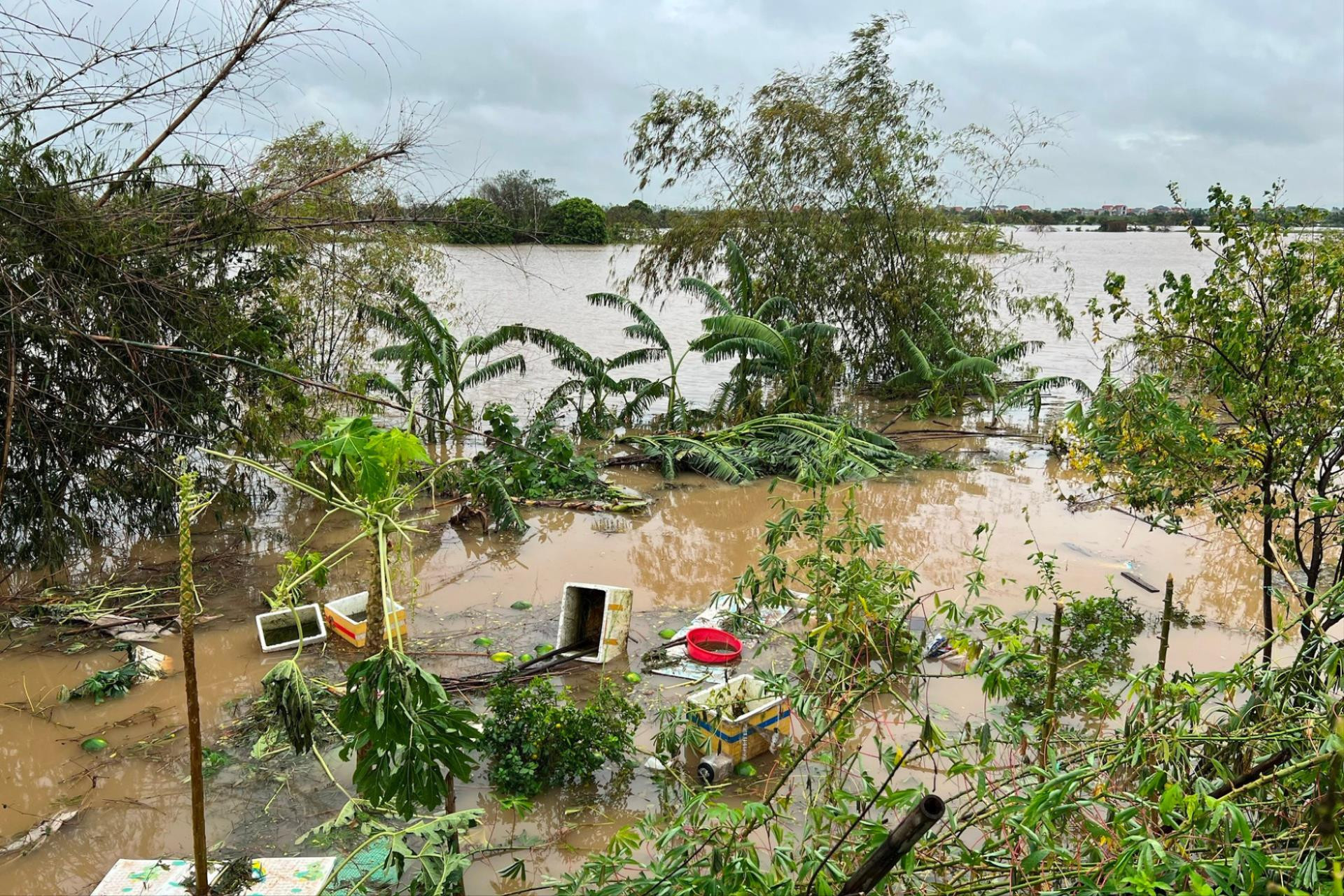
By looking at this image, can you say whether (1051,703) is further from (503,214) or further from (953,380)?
(953,380)

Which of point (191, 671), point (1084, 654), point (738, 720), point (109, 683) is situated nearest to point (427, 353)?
point (109, 683)

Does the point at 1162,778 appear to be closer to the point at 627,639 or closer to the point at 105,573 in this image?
the point at 627,639

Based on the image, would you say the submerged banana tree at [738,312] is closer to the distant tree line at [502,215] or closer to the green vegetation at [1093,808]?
the distant tree line at [502,215]

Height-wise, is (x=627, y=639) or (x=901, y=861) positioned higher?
(x=901, y=861)

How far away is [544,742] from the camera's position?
4395 mm

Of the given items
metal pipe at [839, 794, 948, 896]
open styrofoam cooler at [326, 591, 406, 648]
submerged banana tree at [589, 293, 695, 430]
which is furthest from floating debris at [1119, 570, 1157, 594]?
metal pipe at [839, 794, 948, 896]

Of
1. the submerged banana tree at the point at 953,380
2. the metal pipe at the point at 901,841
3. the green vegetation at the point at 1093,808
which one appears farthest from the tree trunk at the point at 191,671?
the submerged banana tree at the point at 953,380

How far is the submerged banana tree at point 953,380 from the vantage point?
12.8m

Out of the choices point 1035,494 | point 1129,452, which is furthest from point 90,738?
point 1035,494

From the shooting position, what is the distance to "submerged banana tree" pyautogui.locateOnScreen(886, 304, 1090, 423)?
1280 cm

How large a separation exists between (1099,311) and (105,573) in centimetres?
766

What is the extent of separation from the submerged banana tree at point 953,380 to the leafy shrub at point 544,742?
897cm

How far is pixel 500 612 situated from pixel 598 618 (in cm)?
101

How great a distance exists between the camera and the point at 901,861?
2.03 m
